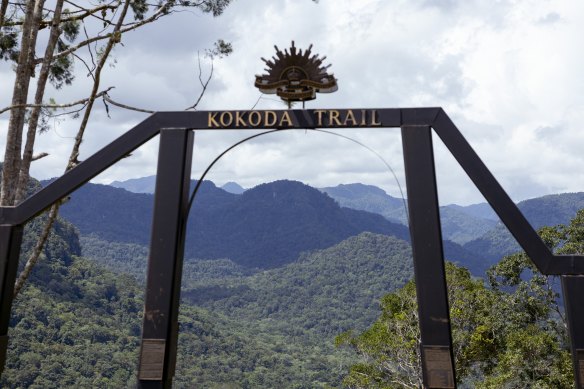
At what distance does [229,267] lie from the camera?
189875mm

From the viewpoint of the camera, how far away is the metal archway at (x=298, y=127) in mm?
3758

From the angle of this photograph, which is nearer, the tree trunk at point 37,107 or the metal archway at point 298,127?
the metal archway at point 298,127

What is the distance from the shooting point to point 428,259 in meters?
3.81

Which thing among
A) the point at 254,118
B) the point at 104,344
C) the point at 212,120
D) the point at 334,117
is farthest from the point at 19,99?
the point at 104,344

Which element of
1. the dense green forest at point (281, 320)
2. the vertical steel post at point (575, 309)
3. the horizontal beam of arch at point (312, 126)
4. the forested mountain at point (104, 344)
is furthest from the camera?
the forested mountain at point (104, 344)

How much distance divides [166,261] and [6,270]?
1.22 meters

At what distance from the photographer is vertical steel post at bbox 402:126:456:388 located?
12.0 ft

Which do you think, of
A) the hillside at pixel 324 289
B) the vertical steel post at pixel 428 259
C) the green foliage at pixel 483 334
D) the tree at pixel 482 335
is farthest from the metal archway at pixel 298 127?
the hillside at pixel 324 289

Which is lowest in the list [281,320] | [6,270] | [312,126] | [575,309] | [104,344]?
[104,344]

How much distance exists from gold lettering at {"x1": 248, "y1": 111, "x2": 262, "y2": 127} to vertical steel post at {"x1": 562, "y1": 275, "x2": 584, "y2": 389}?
7.85 ft

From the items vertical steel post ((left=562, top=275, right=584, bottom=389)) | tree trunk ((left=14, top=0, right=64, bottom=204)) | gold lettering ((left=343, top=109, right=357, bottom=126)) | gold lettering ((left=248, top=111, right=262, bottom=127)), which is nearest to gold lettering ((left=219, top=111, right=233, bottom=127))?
gold lettering ((left=248, top=111, right=262, bottom=127))

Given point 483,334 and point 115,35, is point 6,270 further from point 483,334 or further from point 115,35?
point 483,334

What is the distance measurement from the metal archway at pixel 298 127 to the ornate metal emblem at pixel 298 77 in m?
0.18

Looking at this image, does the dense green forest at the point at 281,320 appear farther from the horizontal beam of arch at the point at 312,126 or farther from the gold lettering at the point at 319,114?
the gold lettering at the point at 319,114
